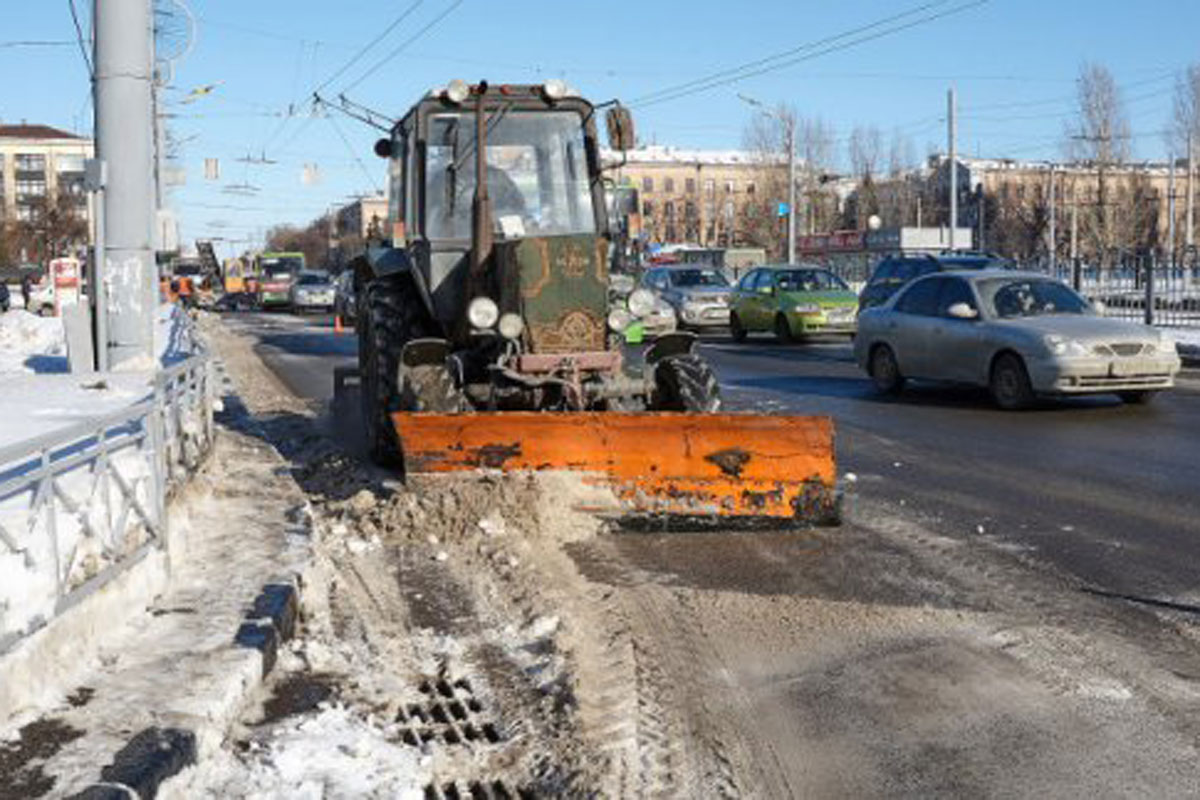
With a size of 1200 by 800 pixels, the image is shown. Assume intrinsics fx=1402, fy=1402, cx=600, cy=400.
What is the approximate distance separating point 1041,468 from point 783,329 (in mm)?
16769

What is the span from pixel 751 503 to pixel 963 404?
7.51 metres

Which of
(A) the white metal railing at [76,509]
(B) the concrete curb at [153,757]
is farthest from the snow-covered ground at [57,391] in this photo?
(B) the concrete curb at [153,757]

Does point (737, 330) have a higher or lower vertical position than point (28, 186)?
lower

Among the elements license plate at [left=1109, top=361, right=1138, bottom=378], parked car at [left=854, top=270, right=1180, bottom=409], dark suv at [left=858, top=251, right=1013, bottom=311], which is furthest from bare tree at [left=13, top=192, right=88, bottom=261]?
license plate at [left=1109, top=361, right=1138, bottom=378]

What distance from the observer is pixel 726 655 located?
5598 mm

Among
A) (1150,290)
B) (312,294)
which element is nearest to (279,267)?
(312,294)

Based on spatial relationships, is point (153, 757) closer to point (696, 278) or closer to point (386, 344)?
point (386, 344)

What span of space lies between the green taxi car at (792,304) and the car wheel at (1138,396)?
11335 millimetres

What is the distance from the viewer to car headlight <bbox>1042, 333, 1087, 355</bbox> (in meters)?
13.6

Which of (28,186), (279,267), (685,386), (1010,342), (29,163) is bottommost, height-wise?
(685,386)

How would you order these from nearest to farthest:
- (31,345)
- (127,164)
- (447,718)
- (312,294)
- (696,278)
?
(447,718) < (127,164) < (31,345) < (696,278) < (312,294)

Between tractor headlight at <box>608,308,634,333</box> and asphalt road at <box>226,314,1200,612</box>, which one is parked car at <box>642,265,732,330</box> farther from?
tractor headlight at <box>608,308,634,333</box>

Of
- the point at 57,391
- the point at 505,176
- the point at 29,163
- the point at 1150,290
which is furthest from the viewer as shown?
the point at 29,163

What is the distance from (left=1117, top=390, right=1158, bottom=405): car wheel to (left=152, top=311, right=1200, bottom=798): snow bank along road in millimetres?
5332
